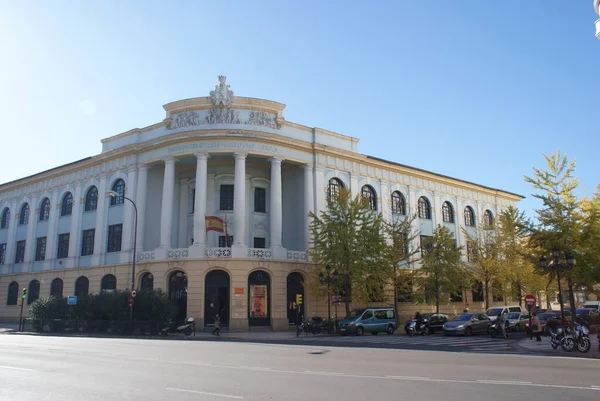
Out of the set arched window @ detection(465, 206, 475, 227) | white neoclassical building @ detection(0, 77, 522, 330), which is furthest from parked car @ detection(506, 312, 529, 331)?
arched window @ detection(465, 206, 475, 227)

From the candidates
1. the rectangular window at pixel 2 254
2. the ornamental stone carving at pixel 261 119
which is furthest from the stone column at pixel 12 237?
the ornamental stone carving at pixel 261 119

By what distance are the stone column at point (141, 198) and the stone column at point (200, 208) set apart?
6057mm

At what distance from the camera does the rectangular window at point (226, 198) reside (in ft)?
128

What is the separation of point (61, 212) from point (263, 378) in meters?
42.5

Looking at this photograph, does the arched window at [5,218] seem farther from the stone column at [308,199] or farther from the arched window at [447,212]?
the arched window at [447,212]

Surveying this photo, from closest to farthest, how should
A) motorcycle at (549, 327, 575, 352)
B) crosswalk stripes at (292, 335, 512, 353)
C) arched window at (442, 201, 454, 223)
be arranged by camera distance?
motorcycle at (549, 327, 575, 352), crosswalk stripes at (292, 335, 512, 353), arched window at (442, 201, 454, 223)

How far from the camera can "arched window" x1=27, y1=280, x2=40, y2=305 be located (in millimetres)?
46622

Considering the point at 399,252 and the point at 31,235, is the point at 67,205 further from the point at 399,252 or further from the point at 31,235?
the point at 399,252

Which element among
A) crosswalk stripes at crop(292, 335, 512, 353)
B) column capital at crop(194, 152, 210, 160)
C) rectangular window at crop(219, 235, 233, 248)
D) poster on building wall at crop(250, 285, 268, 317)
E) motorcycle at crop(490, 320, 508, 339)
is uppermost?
column capital at crop(194, 152, 210, 160)

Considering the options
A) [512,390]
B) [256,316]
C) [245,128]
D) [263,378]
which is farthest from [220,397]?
[245,128]

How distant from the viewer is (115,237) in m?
41.2

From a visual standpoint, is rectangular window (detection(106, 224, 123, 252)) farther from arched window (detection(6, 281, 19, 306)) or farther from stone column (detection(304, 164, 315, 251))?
stone column (detection(304, 164, 315, 251))

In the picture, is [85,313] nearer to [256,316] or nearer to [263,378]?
[256,316]

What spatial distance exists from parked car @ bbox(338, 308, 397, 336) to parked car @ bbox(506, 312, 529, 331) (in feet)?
28.1
